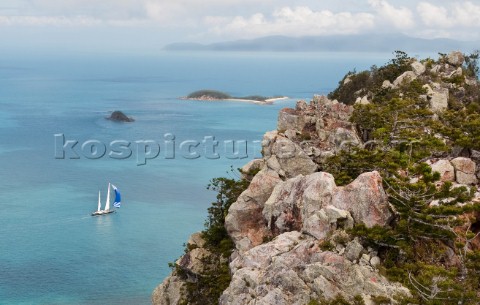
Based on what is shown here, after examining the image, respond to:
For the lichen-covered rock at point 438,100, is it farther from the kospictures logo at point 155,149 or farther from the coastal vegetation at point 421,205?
the kospictures logo at point 155,149

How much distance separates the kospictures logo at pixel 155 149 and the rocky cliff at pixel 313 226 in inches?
1456

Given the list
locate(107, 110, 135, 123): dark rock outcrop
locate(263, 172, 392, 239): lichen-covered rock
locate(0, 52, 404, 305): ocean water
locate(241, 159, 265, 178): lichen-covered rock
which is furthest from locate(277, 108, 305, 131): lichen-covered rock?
locate(107, 110, 135, 123): dark rock outcrop

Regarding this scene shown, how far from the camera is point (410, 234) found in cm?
1566

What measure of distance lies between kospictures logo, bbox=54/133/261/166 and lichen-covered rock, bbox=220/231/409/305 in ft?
143

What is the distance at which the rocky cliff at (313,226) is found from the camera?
50.7ft

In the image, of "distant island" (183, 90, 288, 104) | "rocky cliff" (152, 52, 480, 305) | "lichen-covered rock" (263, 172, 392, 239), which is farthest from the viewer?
"distant island" (183, 90, 288, 104)

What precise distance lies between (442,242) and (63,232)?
31.2 m

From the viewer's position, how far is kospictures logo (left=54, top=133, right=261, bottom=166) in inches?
2537

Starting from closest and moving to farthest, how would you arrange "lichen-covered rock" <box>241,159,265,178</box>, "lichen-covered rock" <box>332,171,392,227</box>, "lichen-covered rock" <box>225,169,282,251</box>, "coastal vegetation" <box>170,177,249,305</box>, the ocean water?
"lichen-covered rock" <box>332,171,392,227</box> < "coastal vegetation" <box>170,177,249,305</box> < "lichen-covered rock" <box>225,169,282,251</box> < "lichen-covered rock" <box>241,159,265,178</box> < the ocean water

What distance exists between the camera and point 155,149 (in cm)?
6812

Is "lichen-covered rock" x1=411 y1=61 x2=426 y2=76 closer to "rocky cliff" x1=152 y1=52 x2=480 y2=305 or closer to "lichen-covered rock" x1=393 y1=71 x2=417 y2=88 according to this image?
"lichen-covered rock" x1=393 y1=71 x2=417 y2=88

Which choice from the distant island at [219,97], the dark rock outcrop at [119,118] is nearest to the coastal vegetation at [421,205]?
the dark rock outcrop at [119,118]

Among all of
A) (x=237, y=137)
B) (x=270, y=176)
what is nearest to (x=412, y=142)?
(x=270, y=176)

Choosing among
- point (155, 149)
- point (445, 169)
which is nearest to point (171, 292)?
point (445, 169)
